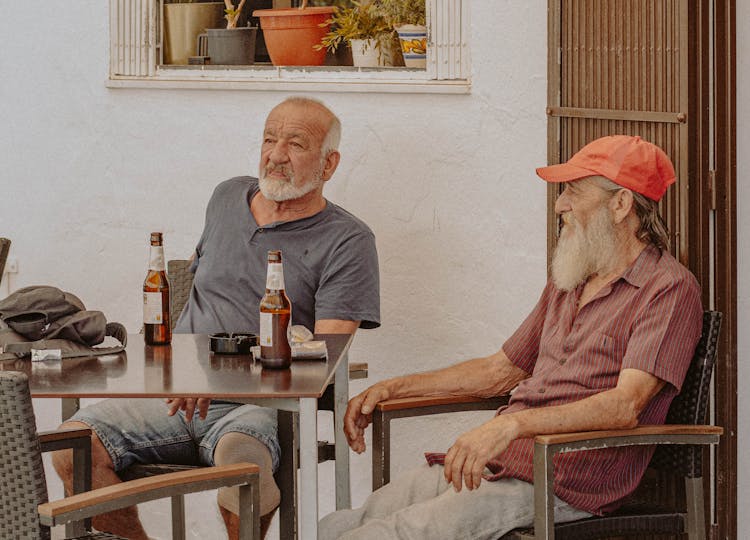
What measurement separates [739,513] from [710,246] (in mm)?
768

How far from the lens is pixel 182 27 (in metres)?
4.57

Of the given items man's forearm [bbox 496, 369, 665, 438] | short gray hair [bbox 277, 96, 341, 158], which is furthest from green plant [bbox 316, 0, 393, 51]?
man's forearm [bbox 496, 369, 665, 438]

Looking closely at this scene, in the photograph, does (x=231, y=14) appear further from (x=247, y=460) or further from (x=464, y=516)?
(x=464, y=516)

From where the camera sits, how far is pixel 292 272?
12.2ft

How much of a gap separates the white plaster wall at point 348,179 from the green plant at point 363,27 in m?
0.29

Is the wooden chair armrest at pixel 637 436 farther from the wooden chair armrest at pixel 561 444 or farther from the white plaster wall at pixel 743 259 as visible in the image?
the white plaster wall at pixel 743 259

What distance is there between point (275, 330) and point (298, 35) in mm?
1880

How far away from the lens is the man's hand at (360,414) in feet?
10.5

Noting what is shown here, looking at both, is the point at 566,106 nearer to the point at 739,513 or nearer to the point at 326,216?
the point at 326,216

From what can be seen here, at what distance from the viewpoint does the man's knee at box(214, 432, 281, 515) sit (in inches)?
126

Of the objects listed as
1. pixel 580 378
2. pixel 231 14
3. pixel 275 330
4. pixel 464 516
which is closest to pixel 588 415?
pixel 580 378

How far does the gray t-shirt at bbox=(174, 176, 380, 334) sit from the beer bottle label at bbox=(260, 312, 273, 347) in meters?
0.76

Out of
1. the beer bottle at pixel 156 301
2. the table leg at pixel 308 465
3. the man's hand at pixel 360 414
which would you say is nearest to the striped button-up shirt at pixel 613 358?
the man's hand at pixel 360 414

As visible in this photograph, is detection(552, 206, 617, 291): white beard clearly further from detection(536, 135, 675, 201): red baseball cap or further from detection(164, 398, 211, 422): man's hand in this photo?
detection(164, 398, 211, 422): man's hand
